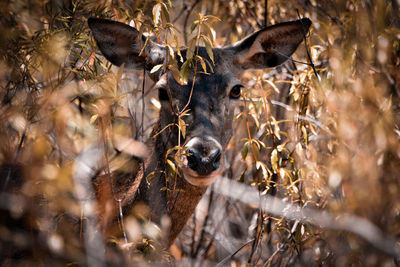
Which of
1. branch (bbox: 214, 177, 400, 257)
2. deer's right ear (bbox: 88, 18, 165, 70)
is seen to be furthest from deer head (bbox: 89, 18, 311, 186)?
branch (bbox: 214, 177, 400, 257)

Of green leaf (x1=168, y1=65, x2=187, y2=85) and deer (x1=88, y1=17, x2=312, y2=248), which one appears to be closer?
green leaf (x1=168, y1=65, x2=187, y2=85)

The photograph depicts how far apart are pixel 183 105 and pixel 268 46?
145 cm

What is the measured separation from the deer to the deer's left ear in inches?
0.4

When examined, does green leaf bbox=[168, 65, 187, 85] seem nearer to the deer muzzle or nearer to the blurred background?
the blurred background

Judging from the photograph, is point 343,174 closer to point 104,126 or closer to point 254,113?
point 254,113

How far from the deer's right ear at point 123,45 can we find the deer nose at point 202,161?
1.29 metres

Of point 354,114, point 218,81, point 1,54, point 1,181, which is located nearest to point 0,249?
point 1,181

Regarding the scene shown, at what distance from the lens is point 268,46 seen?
486 cm

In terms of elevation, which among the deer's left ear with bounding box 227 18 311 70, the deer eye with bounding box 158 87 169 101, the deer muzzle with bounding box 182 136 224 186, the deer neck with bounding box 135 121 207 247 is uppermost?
the deer's left ear with bounding box 227 18 311 70

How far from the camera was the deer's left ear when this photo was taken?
460 cm

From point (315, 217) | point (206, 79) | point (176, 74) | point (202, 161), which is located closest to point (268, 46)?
point (206, 79)

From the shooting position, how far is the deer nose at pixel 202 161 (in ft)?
11.3

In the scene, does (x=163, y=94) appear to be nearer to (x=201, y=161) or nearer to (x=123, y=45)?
(x=123, y=45)

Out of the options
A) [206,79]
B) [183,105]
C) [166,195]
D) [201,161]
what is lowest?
A: [166,195]
